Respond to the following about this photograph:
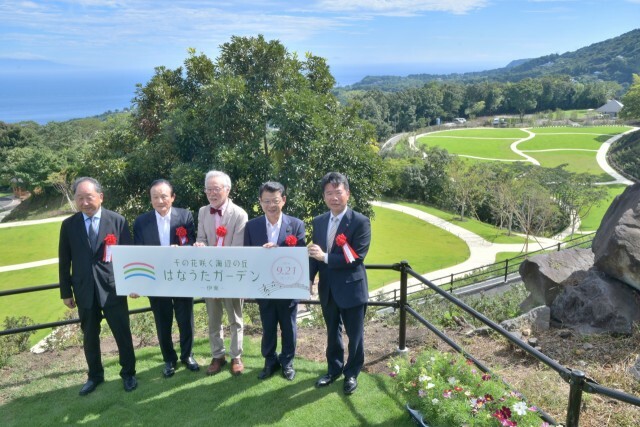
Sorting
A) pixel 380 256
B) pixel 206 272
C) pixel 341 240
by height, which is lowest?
pixel 380 256

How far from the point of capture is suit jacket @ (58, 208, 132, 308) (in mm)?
3812

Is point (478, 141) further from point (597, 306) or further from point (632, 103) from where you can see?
point (597, 306)

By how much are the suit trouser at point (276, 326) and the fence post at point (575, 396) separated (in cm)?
228

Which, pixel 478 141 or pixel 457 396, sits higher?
pixel 457 396

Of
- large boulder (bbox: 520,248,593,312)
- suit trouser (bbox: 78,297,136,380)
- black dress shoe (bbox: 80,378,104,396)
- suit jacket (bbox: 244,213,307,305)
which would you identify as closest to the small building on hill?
large boulder (bbox: 520,248,593,312)

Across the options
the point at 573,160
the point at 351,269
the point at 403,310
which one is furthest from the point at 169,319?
the point at 573,160

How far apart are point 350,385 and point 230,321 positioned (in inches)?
50.4

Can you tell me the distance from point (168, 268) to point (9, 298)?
16.3 meters

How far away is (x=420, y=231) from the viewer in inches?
1101

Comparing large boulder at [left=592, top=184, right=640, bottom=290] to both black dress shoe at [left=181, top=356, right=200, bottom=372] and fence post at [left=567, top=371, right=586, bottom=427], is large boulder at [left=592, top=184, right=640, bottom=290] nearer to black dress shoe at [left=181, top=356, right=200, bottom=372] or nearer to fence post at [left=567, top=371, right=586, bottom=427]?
fence post at [left=567, top=371, right=586, bottom=427]

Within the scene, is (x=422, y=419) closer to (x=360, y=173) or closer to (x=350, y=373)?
(x=350, y=373)

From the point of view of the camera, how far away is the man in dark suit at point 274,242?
148 inches

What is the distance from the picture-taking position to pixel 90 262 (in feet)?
12.6

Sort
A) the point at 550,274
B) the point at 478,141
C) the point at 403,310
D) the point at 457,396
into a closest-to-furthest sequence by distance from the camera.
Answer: the point at 457,396 → the point at 403,310 → the point at 550,274 → the point at 478,141
